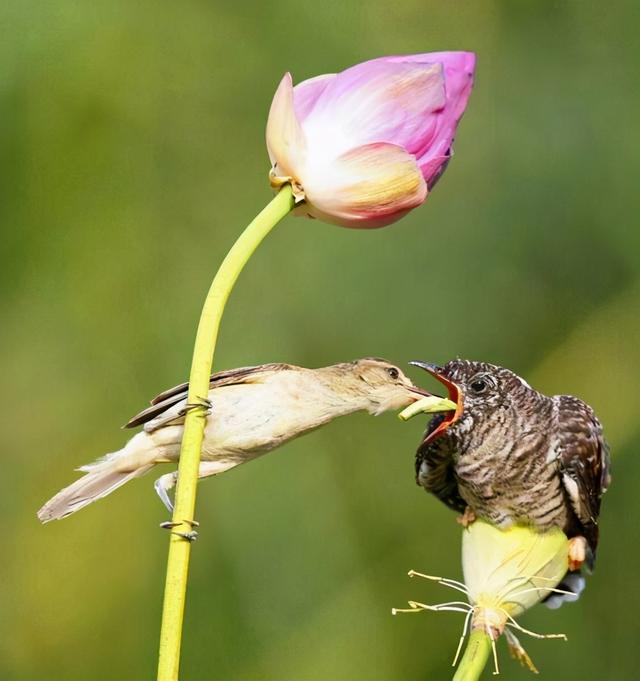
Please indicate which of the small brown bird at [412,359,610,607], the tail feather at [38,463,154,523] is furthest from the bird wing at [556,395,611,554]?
the tail feather at [38,463,154,523]

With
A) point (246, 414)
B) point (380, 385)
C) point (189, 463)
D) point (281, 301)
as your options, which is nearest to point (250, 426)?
point (246, 414)

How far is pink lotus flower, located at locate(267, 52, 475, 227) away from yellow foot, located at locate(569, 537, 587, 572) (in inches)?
22.5

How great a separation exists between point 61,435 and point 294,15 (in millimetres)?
942

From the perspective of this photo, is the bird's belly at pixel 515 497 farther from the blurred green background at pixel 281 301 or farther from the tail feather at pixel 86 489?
the blurred green background at pixel 281 301

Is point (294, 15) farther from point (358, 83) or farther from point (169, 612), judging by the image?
point (169, 612)

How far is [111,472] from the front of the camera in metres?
1.17

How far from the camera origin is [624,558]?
7.47 feet

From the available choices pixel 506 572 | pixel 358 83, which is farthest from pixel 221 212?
pixel 358 83

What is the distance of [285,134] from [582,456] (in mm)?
872

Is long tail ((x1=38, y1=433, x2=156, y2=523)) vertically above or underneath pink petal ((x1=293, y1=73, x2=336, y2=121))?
underneath

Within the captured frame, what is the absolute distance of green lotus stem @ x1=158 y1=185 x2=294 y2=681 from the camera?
22.5 inches

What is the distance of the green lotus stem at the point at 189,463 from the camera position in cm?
57

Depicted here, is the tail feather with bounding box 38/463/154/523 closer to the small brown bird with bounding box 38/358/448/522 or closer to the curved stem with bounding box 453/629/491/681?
the small brown bird with bounding box 38/358/448/522

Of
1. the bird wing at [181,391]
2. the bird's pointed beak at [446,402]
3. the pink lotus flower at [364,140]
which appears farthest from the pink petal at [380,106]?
the bird's pointed beak at [446,402]
